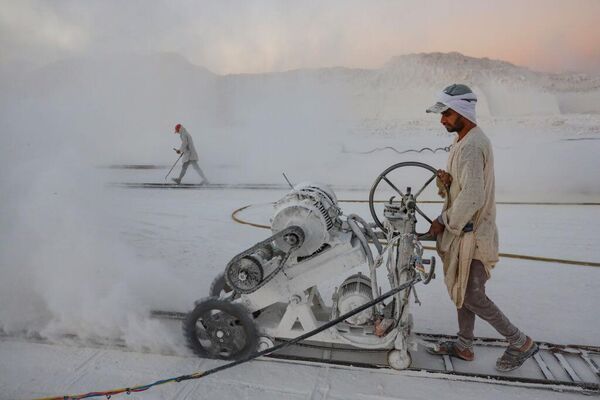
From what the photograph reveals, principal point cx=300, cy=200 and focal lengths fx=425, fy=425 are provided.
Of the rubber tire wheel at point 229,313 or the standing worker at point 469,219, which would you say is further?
the rubber tire wheel at point 229,313

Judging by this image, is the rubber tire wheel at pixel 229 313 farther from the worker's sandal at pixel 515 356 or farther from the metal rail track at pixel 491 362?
the worker's sandal at pixel 515 356

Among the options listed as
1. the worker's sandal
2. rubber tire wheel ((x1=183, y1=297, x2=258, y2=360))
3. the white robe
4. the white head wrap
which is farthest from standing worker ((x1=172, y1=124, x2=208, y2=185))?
the worker's sandal

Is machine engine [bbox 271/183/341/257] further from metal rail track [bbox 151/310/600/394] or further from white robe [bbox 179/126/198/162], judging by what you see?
white robe [bbox 179/126/198/162]

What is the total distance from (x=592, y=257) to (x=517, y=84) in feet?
183

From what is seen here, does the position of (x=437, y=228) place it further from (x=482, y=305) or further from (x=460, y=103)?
(x=460, y=103)

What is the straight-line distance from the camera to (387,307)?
302 cm

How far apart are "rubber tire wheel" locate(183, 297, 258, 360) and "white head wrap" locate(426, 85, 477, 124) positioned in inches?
72.0

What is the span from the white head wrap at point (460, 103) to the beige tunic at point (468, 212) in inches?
4.3

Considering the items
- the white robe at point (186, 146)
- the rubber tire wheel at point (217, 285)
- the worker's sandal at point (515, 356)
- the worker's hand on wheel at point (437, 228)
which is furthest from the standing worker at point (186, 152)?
the worker's sandal at point (515, 356)

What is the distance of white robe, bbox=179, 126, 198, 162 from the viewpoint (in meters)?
10.1

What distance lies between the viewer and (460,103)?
2586mm

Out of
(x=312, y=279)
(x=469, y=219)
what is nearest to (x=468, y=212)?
(x=469, y=219)

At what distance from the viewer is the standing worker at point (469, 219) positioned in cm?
255

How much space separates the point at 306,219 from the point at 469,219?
1002 mm
